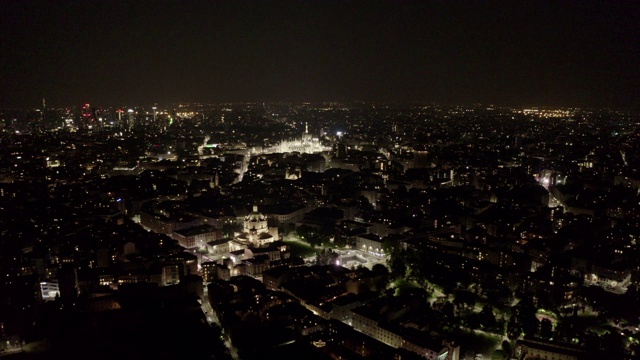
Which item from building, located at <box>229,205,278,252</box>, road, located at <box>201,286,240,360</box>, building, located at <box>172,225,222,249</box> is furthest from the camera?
building, located at <box>172,225,222,249</box>

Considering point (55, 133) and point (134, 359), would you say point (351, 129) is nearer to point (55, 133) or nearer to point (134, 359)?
point (55, 133)

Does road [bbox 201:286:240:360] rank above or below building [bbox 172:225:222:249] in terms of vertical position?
below

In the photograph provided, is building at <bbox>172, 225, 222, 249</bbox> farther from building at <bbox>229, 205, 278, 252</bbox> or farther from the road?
the road

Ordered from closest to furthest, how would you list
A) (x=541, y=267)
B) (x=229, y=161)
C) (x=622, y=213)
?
(x=541, y=267)
(x=622, y=213)
(x=229, y=161)

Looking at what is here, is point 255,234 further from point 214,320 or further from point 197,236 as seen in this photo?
point 214,320

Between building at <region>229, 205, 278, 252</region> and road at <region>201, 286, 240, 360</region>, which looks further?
building at <region>229, 205, 278, 252</region>

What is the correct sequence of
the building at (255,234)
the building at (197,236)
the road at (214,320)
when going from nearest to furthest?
the road at (214,320) → the building at (255,234) → the building at (197,236)

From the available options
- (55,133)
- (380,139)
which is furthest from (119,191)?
(55,133)

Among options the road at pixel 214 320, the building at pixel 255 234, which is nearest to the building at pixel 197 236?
the building at pixel 255 234

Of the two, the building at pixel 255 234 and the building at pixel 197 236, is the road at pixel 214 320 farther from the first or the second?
the building at pixel 197 236

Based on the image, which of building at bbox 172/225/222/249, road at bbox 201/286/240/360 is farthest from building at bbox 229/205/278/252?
road at bbox 201/286/240/360

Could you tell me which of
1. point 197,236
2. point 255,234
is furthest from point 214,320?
point 197,236
